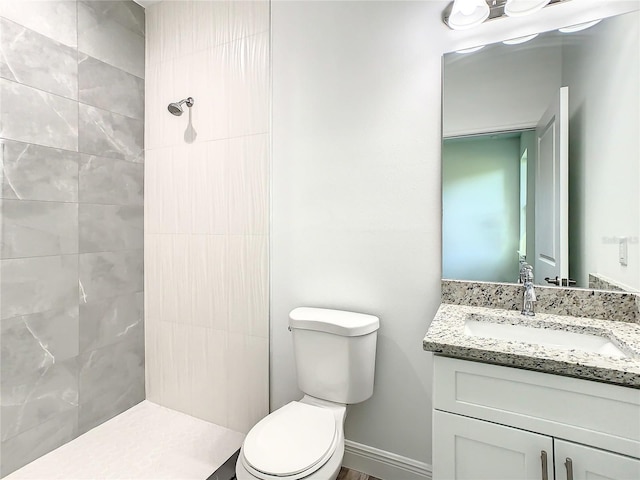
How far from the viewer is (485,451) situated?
3.05ft

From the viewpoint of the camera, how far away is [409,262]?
1.46 metres

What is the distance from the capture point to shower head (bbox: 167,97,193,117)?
181 centimetres

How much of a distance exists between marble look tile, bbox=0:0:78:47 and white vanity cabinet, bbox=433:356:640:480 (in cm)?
222

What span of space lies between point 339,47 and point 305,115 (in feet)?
1.11

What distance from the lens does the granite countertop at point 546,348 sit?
79cm

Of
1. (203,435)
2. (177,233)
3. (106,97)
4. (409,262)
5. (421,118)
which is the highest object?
(106,97)

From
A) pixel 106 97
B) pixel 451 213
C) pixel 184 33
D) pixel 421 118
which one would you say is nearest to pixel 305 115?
pixel 421 118

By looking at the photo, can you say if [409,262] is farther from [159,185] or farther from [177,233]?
[159,185]

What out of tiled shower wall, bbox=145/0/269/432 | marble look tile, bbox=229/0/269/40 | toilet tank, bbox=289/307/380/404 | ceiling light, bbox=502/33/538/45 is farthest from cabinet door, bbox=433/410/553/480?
marble look tile, bbox=229/0/269/40

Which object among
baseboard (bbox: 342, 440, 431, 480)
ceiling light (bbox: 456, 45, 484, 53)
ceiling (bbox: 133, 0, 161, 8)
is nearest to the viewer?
ceiling light (bbox: 456, 45, 484, 53)

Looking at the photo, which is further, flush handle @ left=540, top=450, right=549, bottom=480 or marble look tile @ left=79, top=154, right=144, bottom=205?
marble look tile @ left=79, top=154, right=144, bottom=205

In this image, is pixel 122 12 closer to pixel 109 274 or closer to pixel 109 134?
pixel 109 134

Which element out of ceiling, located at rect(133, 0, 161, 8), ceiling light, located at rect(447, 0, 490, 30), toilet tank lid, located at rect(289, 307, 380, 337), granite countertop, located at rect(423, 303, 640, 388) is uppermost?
ceiling, located at rect(133, 0, 161, 8)

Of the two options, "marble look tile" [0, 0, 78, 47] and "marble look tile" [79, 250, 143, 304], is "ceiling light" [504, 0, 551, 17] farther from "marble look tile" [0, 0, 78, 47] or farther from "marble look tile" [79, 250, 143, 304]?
"marble look tile" [79, 250, 143, 304]
